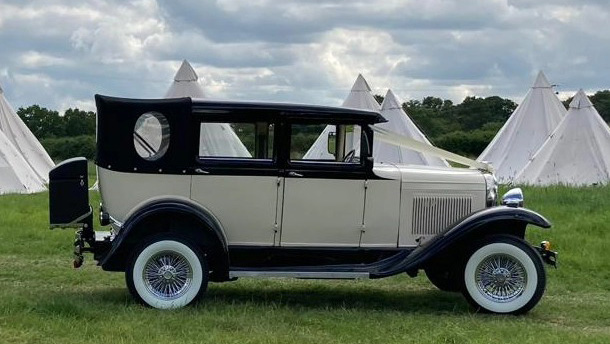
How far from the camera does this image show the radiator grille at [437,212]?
296 inches

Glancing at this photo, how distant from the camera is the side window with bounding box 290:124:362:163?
7.38 meters

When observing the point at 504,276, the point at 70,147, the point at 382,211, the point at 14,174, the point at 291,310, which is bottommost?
the point at 70,147

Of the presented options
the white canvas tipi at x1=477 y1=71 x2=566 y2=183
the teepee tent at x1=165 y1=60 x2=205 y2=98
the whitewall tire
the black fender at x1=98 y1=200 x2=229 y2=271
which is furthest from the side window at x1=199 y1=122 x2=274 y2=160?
the white canvas tipi at x1=477 y1=71 x2=566 y2=183

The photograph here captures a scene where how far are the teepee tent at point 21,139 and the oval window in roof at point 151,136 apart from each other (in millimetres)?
15582

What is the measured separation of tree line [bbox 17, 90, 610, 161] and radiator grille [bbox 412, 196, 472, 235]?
79.9 feet

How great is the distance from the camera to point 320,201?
7293mm

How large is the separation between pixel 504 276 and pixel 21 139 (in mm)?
18113

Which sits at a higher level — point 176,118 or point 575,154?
point 176,118

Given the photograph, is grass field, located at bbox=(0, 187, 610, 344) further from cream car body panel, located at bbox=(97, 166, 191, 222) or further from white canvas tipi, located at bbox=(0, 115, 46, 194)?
white canvas tipi, located at bbox=(0, 115, 46, 194)

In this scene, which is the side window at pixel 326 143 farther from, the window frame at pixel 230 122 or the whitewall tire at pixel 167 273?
the whitewall tire at pixel 167 273

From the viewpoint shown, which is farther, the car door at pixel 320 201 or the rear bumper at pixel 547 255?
the rear bumper at pixel 547 255

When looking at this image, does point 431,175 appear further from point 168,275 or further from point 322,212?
point 168,275

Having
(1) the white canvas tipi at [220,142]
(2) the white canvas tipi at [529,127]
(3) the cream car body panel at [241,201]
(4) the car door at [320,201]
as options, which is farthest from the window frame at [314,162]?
(2) the white canvas tipi at [529,127]

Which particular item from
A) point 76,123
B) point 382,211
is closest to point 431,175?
point 382,211
